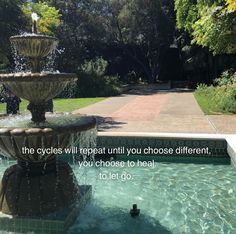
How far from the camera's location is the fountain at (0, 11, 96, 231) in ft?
17.3

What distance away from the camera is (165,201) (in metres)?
6.79

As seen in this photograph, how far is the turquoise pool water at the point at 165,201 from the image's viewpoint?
19.1 ft

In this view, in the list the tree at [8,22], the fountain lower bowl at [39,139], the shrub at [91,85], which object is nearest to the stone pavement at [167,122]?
the tree at [8,22]

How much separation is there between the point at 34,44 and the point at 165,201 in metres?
3.29

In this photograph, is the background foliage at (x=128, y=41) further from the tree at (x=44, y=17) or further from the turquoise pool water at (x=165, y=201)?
the turquoise pool water at (x=165, y=201)

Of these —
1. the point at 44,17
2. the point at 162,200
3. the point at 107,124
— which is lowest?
the point at 107,124

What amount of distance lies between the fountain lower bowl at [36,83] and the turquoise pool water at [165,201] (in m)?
1.90

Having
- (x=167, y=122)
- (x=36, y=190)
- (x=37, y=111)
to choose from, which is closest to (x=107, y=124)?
(x=167, y=122)

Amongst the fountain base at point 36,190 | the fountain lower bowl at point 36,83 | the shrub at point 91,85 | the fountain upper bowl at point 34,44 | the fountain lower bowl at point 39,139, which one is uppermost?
the fountain upper bowl at point 34,44

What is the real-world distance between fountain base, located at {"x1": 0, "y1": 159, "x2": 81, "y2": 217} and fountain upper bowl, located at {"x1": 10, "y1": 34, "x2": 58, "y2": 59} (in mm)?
Result: 1611

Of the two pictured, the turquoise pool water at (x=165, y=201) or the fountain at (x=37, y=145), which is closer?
the fountain at (x=37, y=145)

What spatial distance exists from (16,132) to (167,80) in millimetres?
36847

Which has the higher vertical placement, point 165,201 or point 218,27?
point 218,27

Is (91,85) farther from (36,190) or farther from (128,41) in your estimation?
(36,190)
